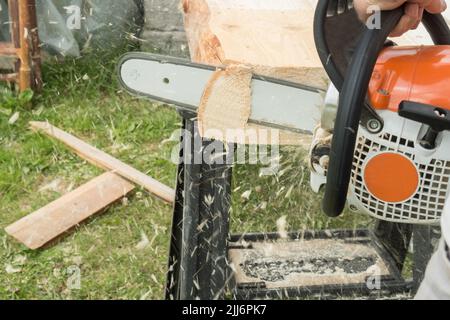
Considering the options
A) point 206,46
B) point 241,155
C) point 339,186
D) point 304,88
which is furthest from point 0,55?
point 339,186

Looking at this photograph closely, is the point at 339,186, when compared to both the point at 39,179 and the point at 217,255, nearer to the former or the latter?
the point at 217,255

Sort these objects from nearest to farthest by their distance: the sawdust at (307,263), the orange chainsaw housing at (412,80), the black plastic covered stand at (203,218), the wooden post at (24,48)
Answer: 1. the orange chainsaw housing at (412,80)
2. the black plastic covered stand at (203,218)
3. the sawdust at (307,263)
4. the wooden post at (24,48)

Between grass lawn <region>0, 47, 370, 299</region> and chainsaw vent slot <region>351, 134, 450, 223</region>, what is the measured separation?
44.9 inches

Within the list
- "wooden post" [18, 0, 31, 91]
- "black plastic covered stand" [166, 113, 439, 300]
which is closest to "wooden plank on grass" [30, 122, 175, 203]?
"wooden post" [18, 0, 31, 91]

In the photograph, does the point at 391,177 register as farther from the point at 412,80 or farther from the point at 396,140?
the point at 412,80

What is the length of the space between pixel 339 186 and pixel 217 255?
597 mm

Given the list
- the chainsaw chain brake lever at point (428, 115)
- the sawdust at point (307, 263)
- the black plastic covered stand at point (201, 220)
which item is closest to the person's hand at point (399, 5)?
the chainsaw chain brake lever at point (428, 115)

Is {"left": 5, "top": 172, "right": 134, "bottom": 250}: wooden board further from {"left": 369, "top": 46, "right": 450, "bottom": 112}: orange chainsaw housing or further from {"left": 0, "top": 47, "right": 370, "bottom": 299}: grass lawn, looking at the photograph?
{"left": 369, "top": 46, "right": 450, "bottom": 112}: orange chainsaw housing

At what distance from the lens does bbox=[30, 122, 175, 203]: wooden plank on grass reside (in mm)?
2760

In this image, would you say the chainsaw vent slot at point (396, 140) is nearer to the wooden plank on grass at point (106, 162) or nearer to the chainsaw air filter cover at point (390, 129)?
the chainsaw air filter cover at point (390, 129)

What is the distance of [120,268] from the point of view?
2410 mm

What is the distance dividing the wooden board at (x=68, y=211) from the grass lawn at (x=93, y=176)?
0.14 feet

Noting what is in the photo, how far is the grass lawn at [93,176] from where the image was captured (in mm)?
2352

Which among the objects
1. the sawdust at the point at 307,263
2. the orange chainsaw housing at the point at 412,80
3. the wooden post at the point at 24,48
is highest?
the orange chainsaw housing at the point at 412,80
